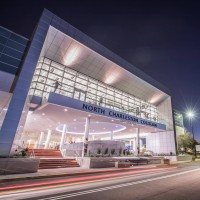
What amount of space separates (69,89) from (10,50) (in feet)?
37.2

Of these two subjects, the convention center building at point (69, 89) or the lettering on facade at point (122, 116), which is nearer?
the convention center building at point (69, 89)

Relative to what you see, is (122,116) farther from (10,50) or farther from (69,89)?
(10,50)

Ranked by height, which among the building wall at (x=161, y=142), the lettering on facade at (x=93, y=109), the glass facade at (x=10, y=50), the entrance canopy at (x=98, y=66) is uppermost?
the entrance canopy at (x=98, y=66)

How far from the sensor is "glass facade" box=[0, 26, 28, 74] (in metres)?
16.3

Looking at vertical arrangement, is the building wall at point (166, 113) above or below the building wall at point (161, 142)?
above

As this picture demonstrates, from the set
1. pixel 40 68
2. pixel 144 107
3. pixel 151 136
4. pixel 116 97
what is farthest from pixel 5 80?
pixel 151 136

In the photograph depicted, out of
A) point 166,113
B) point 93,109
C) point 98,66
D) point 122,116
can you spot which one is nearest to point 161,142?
point 166,113

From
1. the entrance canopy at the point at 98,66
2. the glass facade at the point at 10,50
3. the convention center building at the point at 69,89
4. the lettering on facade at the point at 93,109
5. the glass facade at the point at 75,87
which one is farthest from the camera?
the glass facade at the point at 75,87

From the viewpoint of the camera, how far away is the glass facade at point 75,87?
24.0 meters

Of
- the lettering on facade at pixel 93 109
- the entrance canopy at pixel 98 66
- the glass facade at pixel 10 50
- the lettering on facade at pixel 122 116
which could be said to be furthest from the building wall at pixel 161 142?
the glass facade at pixel 10 50

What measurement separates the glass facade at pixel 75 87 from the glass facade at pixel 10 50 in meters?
4.89

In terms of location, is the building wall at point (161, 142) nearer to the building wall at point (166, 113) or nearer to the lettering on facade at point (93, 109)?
the building wall at point (166, 113)

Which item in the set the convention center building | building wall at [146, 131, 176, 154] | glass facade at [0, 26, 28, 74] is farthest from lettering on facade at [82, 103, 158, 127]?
building wall at [146, 131, 176, 154]

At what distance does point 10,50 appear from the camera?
17.1m
